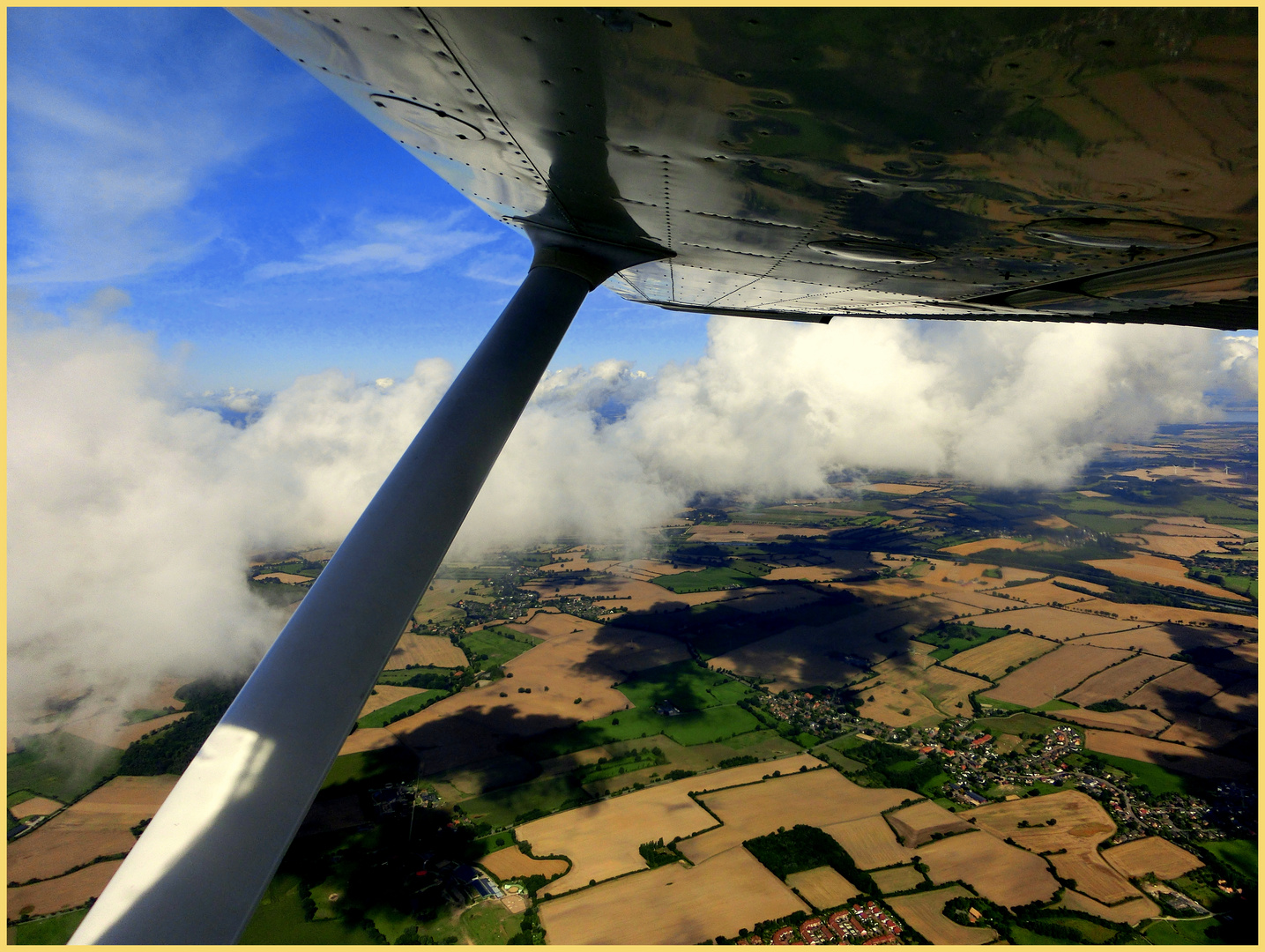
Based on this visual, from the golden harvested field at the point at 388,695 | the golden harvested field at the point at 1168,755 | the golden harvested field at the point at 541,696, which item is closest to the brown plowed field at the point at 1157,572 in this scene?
the golden harvested field at the point at 1168,755

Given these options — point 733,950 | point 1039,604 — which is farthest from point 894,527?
point 733,950

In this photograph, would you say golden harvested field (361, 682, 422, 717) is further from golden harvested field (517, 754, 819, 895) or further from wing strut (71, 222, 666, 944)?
wing strut (71, 222, 666, 944)

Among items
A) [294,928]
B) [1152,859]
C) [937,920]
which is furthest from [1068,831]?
[294,928]

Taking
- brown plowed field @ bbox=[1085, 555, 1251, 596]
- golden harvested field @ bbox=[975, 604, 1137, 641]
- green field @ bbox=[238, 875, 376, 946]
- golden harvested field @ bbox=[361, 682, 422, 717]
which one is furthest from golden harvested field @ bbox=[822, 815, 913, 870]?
brown plowed field @ bbox=[1085, 555, 1251, 596]

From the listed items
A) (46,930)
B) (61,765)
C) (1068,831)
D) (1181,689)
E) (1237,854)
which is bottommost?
(61,765)

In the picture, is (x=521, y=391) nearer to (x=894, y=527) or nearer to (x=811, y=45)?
(x=811, y=45)

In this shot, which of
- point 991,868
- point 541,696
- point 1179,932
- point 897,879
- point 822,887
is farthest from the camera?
point 541,696

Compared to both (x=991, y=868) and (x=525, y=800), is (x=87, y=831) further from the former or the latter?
(x=991, y=868)
